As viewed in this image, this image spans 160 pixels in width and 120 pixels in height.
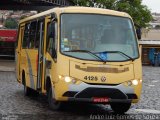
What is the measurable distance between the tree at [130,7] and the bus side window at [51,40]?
65270 millimetres

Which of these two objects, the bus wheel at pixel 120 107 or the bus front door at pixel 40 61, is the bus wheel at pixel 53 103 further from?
the bus wheel at pixel 120 107

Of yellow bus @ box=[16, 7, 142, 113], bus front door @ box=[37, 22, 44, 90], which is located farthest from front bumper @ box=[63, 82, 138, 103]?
bus front door @ box=[37, 22, 44, 90]

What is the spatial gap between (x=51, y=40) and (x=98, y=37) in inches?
47.0

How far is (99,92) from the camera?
11.8 meters

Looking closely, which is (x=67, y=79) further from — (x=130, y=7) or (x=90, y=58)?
(x=130, y=7)

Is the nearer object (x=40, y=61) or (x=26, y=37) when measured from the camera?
(x=40, y=61)

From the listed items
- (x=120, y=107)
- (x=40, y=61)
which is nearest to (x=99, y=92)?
(x=120, y=107)

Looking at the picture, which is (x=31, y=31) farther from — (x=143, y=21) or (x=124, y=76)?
(x=143, y=21)

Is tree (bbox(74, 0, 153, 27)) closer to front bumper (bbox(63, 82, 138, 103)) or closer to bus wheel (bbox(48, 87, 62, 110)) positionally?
bus wheel (bbox(48, 87, 62, 110))

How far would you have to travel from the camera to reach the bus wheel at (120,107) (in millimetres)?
12758

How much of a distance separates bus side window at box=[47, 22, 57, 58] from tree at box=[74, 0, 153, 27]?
65.3 meters

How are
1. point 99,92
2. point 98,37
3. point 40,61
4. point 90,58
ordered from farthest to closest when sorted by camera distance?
point 40,61, point 98,37, point 90,58, point 99,92

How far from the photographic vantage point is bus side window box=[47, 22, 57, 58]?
12562 millimetres

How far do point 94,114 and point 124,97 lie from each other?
91 centimetres
